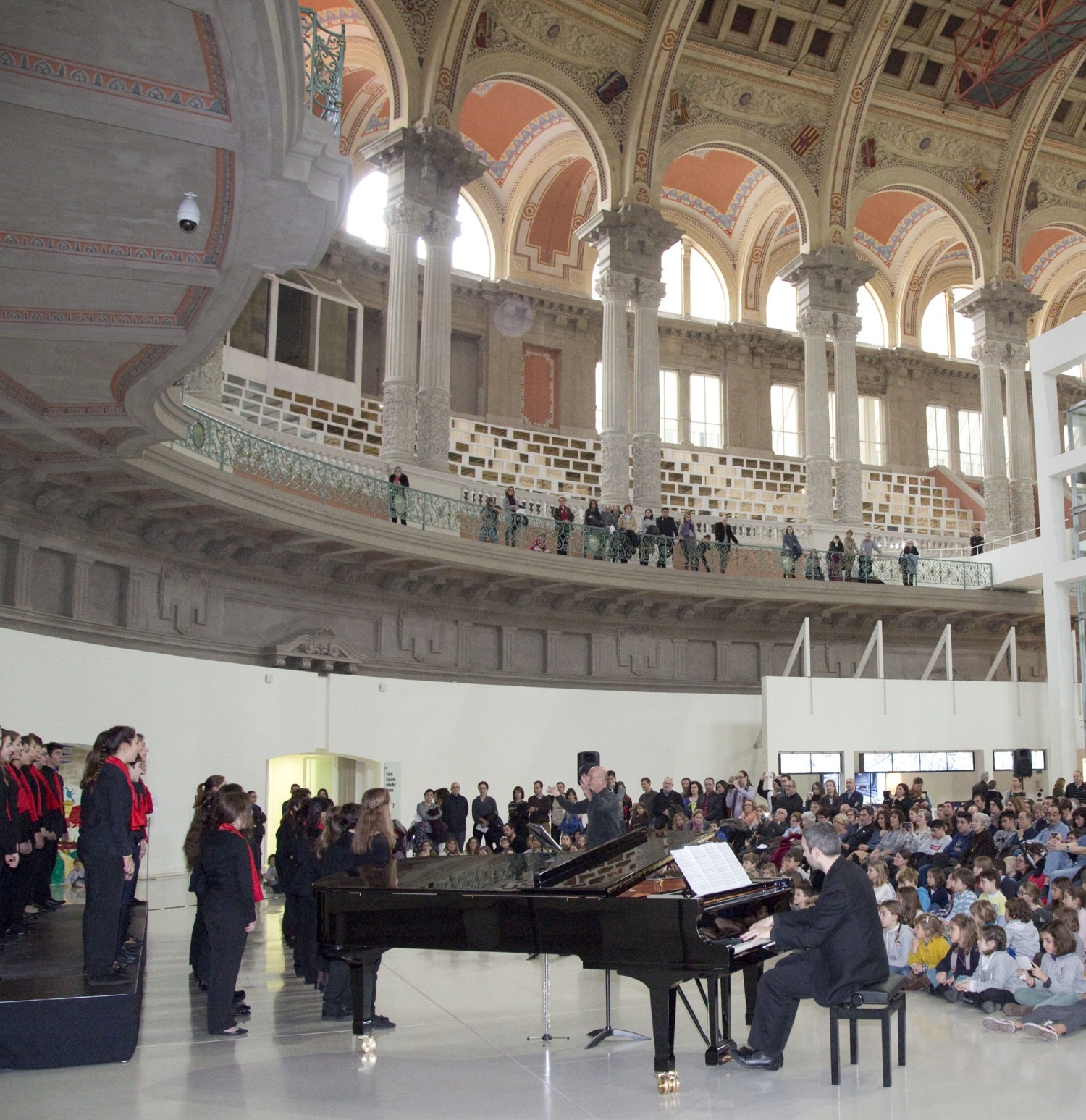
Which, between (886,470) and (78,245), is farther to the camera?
(886,470)

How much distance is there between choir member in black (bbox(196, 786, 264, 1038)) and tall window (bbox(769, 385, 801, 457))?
2634 centimetres

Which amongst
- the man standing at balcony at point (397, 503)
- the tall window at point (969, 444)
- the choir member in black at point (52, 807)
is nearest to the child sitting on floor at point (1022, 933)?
the choir member in black at point (52, 807)

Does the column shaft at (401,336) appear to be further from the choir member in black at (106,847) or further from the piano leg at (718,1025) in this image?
the piano leg at (718,1025)

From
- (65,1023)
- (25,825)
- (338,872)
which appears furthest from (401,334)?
(65,1023)

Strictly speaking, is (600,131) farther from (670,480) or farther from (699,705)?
(699,705)

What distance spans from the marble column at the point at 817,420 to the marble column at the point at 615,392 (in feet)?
12.4

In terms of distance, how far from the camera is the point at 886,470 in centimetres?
3172

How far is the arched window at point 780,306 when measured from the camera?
32469mm

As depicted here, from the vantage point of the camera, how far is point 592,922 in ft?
19.1

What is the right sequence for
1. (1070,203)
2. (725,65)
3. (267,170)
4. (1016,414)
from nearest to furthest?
(267,170) < (725,65) < (1016,414) < (1070,203)

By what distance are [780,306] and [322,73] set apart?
27170mm

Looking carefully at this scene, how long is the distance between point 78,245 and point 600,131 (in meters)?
19.5

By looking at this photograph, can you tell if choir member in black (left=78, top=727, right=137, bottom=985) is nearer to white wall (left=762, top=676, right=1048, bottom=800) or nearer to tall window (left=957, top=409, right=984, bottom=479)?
white wall (left=762, top=676, right=1048, bottom=800)

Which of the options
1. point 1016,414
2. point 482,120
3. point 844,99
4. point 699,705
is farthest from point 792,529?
point 482,120
